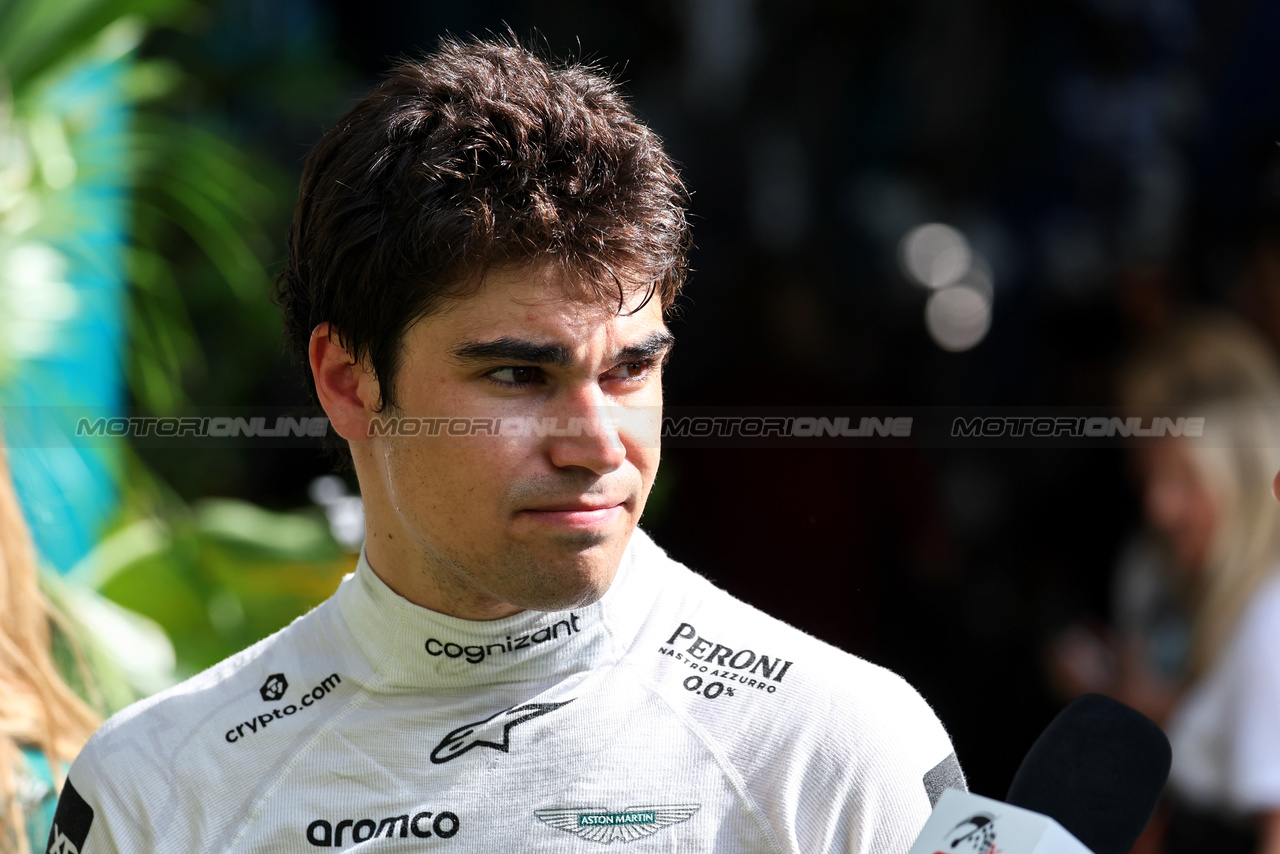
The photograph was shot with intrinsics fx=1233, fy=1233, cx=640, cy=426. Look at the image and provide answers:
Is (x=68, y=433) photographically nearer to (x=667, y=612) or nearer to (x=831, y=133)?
(x=667, y=612)

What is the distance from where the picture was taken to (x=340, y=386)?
1442 millimetres

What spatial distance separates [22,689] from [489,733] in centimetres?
90

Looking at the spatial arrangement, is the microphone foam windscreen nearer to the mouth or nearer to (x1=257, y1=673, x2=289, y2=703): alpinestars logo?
the mouth

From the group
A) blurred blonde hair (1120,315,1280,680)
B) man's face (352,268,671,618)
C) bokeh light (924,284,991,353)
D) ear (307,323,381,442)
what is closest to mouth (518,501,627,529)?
man's face (352,268,671,618)

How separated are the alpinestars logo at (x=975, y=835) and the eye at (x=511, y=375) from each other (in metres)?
0.63

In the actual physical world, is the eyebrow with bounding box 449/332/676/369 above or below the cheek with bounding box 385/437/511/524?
above

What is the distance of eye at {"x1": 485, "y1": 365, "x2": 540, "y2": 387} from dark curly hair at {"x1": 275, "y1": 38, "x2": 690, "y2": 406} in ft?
0.29

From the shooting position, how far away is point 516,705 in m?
1.34

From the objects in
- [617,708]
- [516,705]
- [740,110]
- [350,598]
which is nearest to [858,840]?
[617,708]

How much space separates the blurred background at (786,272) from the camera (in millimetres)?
2756

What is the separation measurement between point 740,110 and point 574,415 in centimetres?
239

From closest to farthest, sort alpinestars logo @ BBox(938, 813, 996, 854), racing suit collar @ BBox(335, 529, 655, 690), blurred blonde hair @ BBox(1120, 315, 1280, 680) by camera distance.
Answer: alpinestars logo @ BBox(938, 813, 996, 854), racing suit collar @ BBox(335, 529, 655, 690), blurred blonde hair @ BBox(1120, 315, 1280, 680)

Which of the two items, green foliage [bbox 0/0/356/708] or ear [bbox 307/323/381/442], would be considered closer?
ear [bbox 307/323/381/442]

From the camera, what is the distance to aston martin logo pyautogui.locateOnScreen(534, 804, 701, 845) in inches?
48.8
